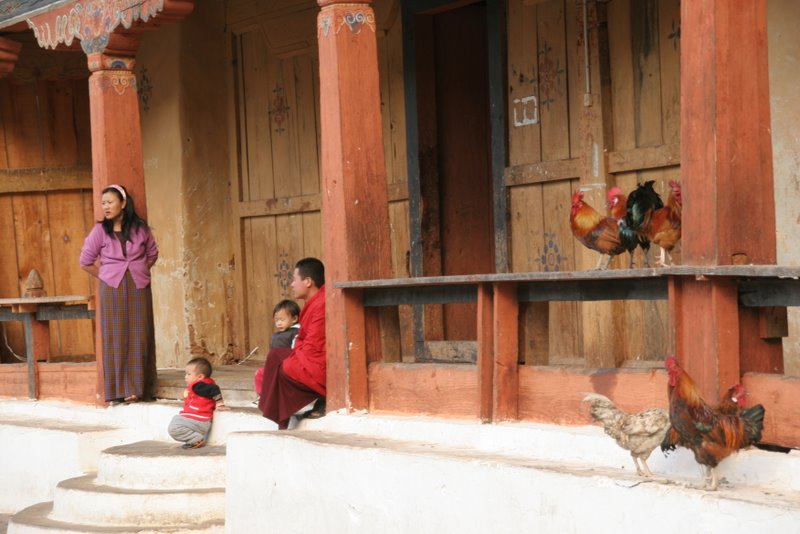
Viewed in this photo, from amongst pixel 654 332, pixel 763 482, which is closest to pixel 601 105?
pixel 654 332

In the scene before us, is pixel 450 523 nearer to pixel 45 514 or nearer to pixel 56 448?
pixel 45 514

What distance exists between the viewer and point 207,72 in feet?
37.4

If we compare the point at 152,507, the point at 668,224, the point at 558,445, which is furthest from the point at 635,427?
the point at 152,507

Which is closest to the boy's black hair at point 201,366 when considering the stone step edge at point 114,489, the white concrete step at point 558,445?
the stone step edge at point 114,489

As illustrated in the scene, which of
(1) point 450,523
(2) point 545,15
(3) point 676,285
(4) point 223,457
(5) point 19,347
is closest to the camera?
(3) point 676,285

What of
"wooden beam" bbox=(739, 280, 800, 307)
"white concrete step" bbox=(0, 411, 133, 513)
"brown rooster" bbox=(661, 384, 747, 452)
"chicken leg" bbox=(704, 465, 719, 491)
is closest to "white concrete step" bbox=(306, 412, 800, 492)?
"chicken leg" bbox=(704, 465, 719, 491)

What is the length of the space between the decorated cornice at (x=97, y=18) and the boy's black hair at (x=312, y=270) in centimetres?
208

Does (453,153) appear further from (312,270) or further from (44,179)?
(44,179)

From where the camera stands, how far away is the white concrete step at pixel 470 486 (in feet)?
16.6

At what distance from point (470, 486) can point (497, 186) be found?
3.50 m

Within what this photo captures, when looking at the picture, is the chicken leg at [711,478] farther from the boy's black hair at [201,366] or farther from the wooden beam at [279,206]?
the wooden beam at [279,206]

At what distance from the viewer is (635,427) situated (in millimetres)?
5309

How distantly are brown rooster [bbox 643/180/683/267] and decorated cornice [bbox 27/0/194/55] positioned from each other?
3.85 metres

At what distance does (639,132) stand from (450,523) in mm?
3108
